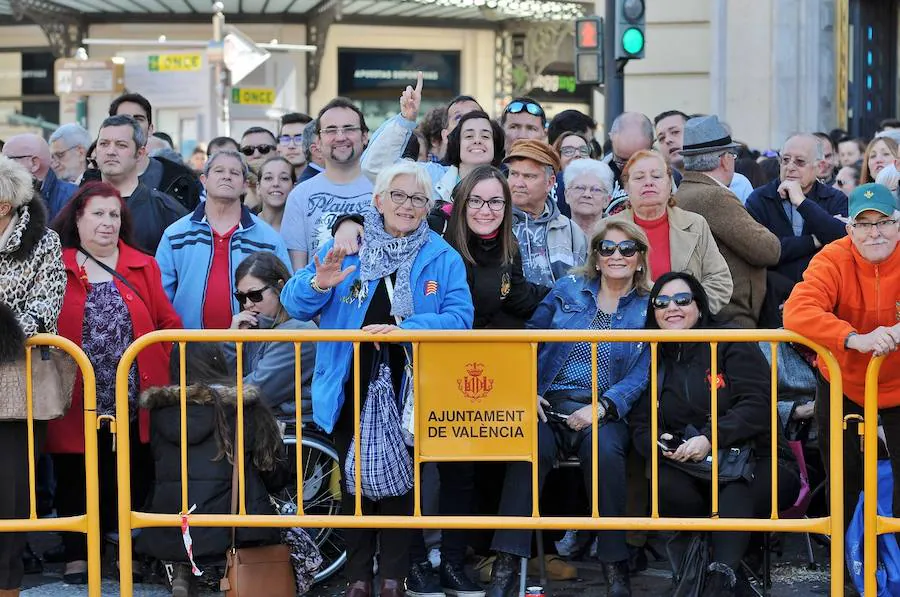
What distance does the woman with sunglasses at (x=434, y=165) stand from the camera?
766 cm

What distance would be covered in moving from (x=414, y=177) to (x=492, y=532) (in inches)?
75.8

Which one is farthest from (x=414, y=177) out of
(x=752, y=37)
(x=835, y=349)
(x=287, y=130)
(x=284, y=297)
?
(x=752, y=37)

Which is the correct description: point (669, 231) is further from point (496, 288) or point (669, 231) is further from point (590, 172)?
point (496, 288)

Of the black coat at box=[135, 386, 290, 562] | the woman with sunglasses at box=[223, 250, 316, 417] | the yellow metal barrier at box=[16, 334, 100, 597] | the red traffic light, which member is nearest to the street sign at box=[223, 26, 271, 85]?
the red traffic light

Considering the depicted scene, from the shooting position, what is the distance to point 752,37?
16016 mm

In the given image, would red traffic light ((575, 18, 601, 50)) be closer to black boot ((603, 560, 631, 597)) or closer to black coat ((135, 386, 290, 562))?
black boot ((603, 560, 631, 597))

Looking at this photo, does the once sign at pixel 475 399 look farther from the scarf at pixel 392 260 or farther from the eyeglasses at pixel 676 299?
the eyeglasses at pixel 676 299

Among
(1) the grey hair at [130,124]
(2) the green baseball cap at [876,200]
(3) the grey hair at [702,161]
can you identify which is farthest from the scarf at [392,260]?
(1) the grey hair at [130,124]

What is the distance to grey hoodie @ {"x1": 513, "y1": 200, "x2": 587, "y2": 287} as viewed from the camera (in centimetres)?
724

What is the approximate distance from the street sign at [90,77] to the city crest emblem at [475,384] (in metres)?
17.5

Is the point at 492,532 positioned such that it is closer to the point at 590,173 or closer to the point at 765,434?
the point at 765,434

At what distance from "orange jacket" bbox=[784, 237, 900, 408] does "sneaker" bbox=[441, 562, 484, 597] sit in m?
1.88

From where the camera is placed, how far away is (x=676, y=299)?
6.55 meters

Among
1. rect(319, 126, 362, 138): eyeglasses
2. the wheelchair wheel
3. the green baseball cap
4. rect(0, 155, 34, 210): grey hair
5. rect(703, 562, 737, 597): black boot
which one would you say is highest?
rect(319, 126, 362, 138): eyeglasses
